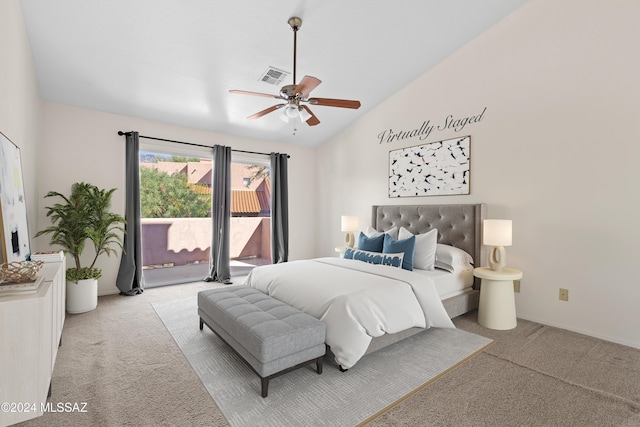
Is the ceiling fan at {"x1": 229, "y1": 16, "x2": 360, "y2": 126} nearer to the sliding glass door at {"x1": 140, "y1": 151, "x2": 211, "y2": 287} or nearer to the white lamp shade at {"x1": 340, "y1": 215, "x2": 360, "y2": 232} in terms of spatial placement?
the white lamp shade at {"x1": 340, "y1": 215, "x2": 360, "y2": 232}

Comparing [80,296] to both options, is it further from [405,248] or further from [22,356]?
[405,248]

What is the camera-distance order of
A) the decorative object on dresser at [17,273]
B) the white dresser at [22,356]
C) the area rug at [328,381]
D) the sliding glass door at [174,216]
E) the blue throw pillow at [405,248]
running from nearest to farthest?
the white dresser at [22,356] → the decorative object on dresser at [17,273] → the area rug at [328,381] → the blue throw pillow at [405,248] → the sliding glass door at [174,216]

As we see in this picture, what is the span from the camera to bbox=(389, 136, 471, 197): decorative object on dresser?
12.9ft

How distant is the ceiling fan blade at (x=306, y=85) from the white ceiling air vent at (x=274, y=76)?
1220mm

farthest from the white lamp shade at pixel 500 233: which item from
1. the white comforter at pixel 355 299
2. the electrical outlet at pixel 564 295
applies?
the white comforter at pixel 355 299

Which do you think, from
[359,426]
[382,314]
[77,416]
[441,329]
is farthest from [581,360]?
[77,416]

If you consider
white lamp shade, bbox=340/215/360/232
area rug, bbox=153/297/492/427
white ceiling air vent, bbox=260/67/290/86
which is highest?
white ceiling air vent, bbox=260/67/290/86

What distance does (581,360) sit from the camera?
247cm

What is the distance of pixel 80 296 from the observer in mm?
3521

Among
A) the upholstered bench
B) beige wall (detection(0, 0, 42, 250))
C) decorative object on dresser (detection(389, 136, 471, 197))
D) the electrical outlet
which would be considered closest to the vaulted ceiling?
beige wall (detection(0, 0, 42, 250))

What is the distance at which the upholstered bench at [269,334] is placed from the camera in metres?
1.96

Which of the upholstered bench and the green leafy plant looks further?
the green leafy plant

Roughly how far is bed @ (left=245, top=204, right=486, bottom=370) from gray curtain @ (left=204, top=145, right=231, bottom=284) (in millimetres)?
1932

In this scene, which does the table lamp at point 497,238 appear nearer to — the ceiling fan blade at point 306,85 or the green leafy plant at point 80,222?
the ceiling fan blade at point 306,85
